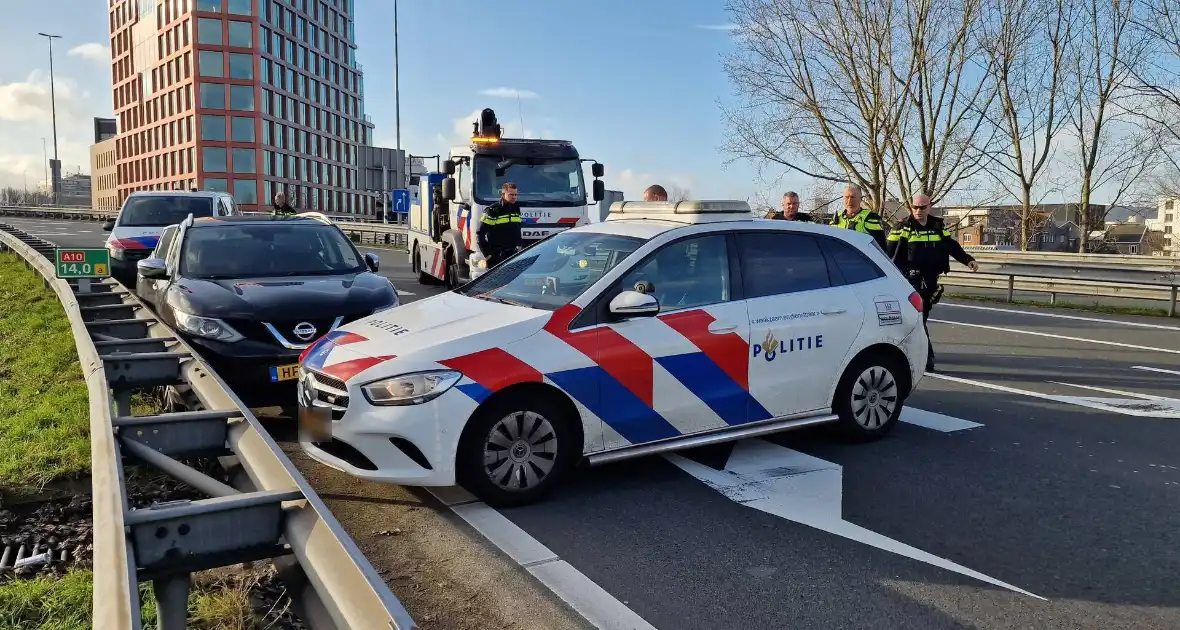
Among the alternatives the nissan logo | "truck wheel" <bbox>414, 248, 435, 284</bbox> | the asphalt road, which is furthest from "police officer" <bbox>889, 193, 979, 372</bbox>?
"truck wheel" <bbox>414, 248, 435, 284</bbox>

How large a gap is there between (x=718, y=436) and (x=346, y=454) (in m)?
2.22

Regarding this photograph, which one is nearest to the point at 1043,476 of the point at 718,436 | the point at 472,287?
the point at 718,436

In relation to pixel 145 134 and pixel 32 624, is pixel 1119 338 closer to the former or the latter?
pixel 32 624

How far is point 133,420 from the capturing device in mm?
4008

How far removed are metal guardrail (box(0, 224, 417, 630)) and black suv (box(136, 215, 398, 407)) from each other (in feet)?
7.46

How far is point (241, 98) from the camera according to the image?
250 ft

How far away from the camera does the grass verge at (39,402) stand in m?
5.59

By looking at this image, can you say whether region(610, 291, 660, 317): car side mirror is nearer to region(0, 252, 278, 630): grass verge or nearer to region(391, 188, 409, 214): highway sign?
region(0, 252, 278, 630): grass verge

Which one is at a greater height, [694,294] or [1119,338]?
[694,294]

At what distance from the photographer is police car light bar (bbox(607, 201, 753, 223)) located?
6.09 metres

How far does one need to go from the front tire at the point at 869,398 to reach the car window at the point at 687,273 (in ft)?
3.91

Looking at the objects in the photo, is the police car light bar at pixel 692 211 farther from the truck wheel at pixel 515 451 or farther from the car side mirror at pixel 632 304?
the truck wheel at pixel 515 451

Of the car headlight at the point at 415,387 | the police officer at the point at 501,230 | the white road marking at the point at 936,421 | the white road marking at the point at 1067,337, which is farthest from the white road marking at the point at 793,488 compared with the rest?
the white road marking at the point at 1067,337

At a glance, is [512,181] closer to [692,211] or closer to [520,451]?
[692,211]
